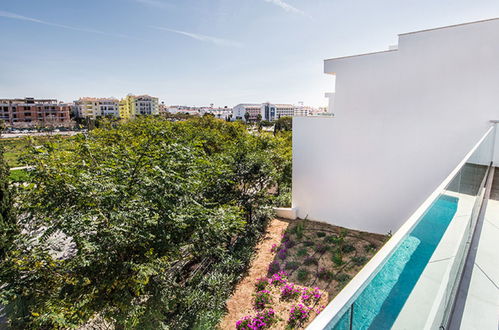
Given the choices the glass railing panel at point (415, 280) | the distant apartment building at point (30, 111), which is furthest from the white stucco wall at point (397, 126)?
the distant apartment building at point (30, 111)

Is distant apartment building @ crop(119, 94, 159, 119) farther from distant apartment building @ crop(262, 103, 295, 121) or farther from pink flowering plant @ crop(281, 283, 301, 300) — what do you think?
pink flowering plant @ crop(281, 283, 301, 300)

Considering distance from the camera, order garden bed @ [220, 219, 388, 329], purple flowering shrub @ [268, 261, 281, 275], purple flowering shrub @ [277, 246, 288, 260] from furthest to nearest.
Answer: purple flowering shrub @ [277, 246, 288, 260]
purple flowering shrub @ [268, 261, 281, 275]
garden bed @ [220, 219, 388, 329]

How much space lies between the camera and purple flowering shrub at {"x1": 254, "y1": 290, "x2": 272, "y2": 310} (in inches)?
268

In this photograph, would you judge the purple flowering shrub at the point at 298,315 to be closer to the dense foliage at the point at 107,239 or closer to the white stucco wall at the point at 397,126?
the dense foliage at the point at 107,239

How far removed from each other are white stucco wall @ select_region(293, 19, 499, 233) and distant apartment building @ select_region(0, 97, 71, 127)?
266 feet

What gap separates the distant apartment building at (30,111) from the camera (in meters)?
70.3

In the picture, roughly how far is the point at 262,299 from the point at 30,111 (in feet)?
317

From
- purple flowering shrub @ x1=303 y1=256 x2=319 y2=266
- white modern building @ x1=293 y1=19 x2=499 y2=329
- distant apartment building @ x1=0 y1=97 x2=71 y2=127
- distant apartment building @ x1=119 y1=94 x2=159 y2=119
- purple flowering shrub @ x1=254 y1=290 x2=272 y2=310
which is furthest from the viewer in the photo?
distant apartment building @ x1=119 y1=94 x2=159 y2=119

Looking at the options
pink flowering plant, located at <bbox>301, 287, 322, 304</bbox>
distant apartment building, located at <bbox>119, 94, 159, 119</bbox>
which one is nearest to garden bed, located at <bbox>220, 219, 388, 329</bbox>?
pink flowering plant, located at <bbox>301, 287, 322, 304</bbox>

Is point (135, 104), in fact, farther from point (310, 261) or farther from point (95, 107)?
point (310, 261)

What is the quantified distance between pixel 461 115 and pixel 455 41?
7.50 ft

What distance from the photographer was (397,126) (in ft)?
28.4

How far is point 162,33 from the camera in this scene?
1441 cm

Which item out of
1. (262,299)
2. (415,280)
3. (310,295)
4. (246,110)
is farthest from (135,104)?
(415,280)
